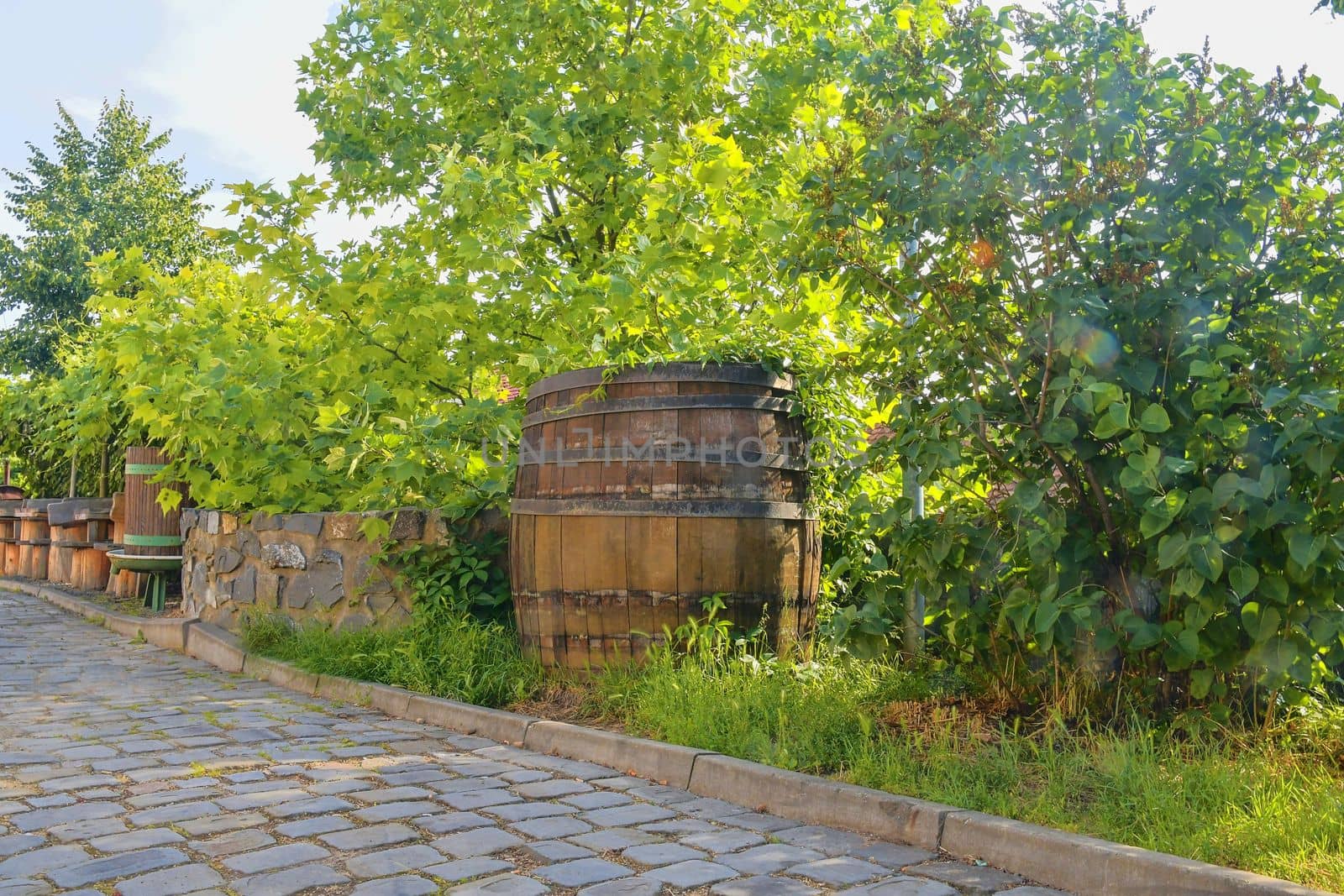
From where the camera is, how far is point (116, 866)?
2936 mm

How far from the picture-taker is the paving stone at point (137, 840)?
3.10 m

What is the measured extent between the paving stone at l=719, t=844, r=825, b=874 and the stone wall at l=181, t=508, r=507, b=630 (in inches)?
132

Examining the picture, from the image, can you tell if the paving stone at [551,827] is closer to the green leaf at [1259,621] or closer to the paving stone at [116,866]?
the paving stone at [116,866]

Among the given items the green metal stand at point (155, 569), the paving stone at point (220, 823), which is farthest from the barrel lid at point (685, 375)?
the green metal stand at point (155, 569)

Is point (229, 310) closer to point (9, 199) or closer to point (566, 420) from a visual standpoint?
point (566, 420)

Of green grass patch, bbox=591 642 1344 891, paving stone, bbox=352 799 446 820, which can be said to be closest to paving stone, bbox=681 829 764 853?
green grass patch, bbox=591 642 1344 891

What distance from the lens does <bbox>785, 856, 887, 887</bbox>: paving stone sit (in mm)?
2904

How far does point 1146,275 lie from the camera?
3656 millimetres

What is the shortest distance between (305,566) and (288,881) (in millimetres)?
4208

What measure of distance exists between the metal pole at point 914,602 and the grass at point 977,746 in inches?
4.5

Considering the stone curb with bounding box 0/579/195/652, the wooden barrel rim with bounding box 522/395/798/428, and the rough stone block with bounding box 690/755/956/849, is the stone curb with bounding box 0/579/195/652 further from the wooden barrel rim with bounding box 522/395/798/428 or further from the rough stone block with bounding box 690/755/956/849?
the rough stone block with bounding box 690/755/956/849

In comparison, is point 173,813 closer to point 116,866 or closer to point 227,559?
point 116,866

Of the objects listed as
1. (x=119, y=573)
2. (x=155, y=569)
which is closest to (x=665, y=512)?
(x=155, y=569)

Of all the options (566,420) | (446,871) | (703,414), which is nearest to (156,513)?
(566,420)
